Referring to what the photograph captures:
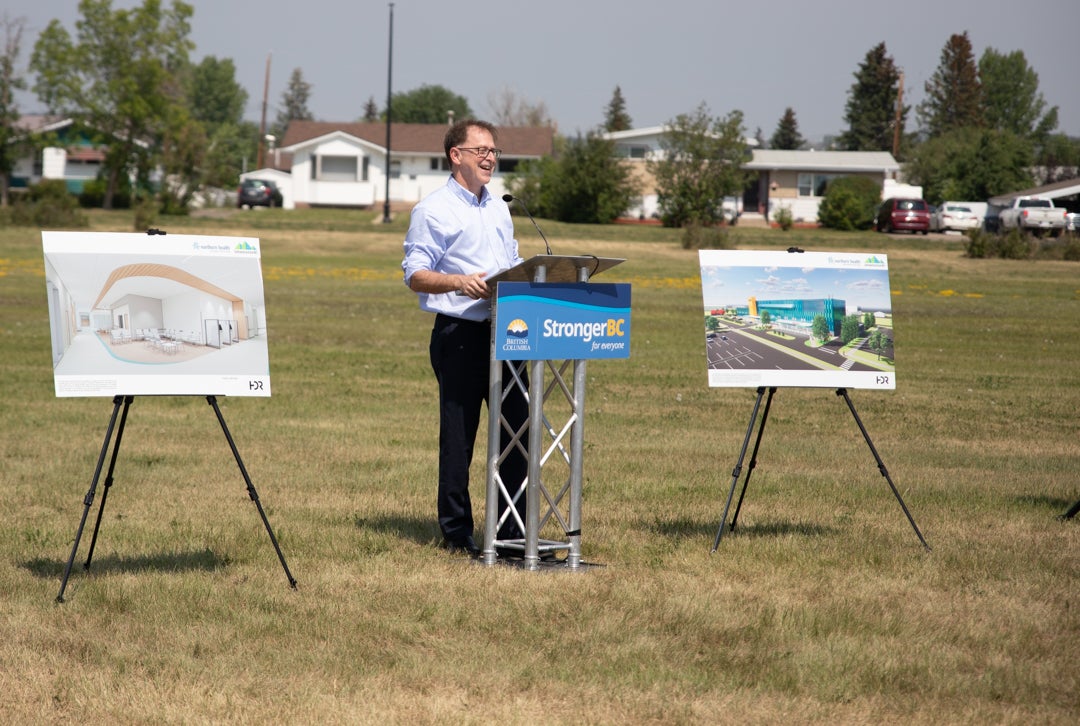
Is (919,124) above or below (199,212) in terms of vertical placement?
above

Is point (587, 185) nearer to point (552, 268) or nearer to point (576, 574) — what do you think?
point (552, 268)

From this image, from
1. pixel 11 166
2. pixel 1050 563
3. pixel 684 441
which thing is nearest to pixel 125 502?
pixel 684 441

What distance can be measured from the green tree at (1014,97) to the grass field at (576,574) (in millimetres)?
119821

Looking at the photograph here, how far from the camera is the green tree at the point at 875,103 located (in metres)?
112

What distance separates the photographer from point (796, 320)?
26.3 feet

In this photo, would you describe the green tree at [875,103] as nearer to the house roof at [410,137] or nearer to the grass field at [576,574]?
the house roof at [410,137]

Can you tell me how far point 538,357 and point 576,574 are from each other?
3.97ft

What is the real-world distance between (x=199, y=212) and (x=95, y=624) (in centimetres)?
5865

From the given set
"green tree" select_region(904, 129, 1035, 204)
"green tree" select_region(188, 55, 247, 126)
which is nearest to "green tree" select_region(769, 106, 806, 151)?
"green tree" select_region(904, 129, 1035, 204)

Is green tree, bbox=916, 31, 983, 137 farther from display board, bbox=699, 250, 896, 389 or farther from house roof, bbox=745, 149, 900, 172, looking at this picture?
display board, bbox=699, 250, 896, 389

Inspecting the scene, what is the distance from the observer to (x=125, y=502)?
29.8 ft

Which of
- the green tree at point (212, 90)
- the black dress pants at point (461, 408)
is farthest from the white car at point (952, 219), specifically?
the green tree at point (212, 90)

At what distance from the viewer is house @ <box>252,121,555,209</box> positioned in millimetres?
81500

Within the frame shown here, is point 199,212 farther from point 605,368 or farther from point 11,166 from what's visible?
point 605,368
